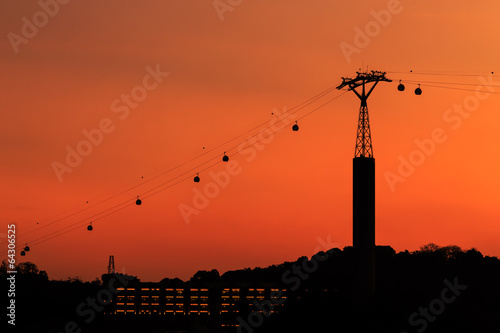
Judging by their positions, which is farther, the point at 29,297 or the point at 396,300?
the point at 29,297

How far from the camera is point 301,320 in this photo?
7644cm

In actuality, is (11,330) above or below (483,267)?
below

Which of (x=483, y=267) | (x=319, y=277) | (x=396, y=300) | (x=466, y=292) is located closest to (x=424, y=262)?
(x=483, y=267)

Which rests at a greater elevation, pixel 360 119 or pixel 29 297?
pixel 360 119

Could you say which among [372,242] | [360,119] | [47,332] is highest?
[360,119]

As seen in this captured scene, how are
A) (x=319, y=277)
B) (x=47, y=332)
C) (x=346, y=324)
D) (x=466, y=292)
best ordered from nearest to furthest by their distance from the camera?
(x=346, y=324) → (x=466, y=292) → (x=47, y=332) → (x=319, y=277)

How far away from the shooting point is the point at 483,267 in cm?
19150

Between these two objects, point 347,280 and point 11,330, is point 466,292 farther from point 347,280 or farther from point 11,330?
point 11,330

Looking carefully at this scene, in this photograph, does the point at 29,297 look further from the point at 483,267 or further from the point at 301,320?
the point at 301,320

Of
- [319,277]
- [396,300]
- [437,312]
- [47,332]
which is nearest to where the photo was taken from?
[437,312]

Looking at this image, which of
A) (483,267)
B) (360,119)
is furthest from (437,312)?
(483,267)

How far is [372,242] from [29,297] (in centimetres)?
11852

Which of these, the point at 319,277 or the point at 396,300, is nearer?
the point at 396,300

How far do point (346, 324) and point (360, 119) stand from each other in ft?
67.4
